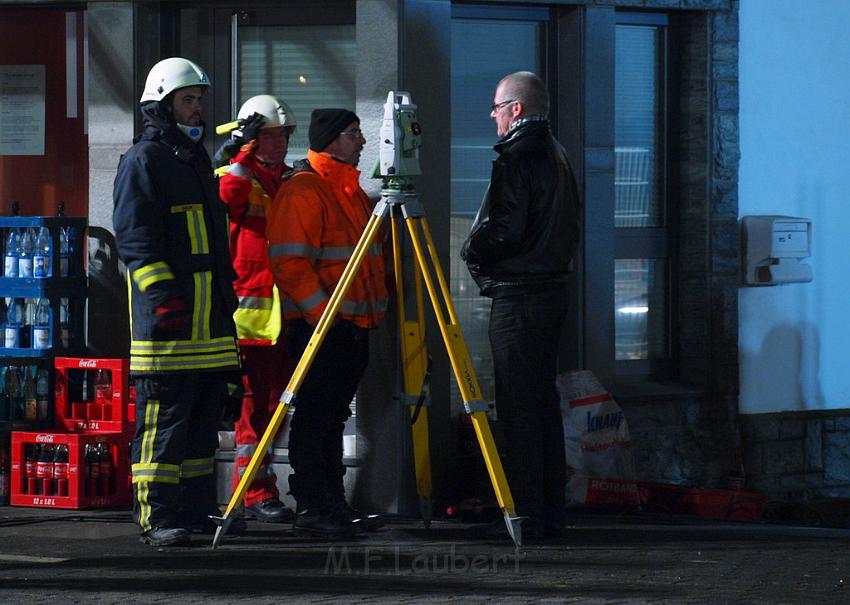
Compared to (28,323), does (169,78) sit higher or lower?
higher

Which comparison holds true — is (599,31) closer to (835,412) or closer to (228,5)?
(228,5)

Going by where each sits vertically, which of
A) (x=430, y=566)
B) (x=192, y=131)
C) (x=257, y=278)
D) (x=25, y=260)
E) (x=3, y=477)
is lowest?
(x=430, y=566)

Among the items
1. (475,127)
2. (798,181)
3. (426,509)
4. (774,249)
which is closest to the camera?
(426,509)

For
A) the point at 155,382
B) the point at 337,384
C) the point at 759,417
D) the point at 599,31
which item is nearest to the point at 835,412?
the point at 759,417

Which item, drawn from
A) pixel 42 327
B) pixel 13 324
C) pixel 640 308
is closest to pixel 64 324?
pixel 42 327

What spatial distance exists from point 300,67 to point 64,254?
1.68 m

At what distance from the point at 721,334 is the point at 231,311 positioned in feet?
11.9

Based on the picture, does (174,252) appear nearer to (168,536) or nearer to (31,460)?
(168,536)

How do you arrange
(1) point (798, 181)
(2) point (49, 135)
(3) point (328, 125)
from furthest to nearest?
(1) point (798, 181) < (2) point (49, 135) < (3) point (328, 125)

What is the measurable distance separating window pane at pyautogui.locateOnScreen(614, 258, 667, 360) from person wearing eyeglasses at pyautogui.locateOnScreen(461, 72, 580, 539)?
2.29 meters

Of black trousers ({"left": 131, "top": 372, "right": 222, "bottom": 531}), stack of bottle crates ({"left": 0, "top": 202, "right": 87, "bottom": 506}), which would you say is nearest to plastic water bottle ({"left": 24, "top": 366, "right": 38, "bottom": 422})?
stack of bottle crates ({"left": 0, "top": 202, "right": 87, "bottom": 506})

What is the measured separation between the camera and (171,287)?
7535 millimetres

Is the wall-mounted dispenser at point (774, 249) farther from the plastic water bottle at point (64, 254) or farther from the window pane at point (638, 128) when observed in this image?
the plastic water bottle at point (64, 254)

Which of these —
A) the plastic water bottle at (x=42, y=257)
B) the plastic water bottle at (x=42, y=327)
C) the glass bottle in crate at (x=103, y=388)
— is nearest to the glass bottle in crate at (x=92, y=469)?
the glass bottle in crate at (x=103, y=388)
